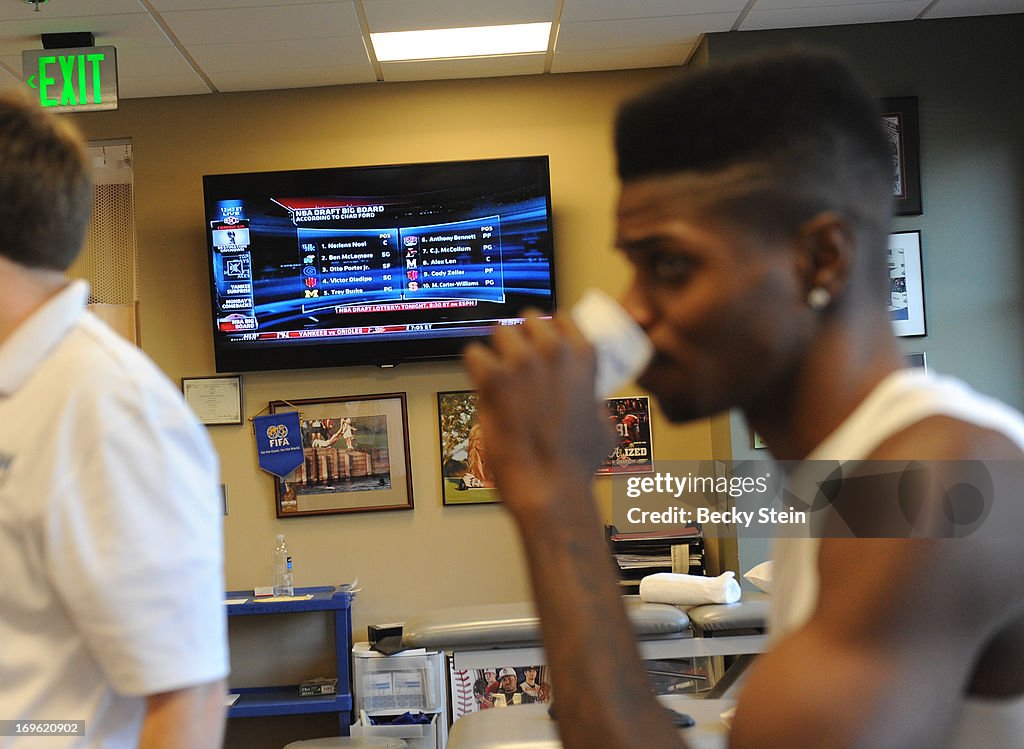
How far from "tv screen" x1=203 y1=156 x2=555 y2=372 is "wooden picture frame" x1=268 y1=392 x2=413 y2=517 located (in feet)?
1.01

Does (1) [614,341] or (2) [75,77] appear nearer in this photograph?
(1) [614,341]

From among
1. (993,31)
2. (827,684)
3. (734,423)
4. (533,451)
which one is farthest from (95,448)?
(993,31)

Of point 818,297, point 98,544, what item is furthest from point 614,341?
point 98,544

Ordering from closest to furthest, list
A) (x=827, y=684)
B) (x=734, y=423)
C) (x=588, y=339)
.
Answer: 1. (x=827, y=684)
2. (x=588, y=339)
3. (x=734, y=423)

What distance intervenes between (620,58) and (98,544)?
393cm

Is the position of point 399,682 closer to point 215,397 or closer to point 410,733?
point 410,733

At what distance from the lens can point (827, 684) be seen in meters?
0.57

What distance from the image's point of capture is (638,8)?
13.1ft

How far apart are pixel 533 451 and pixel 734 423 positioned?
12.2 feet

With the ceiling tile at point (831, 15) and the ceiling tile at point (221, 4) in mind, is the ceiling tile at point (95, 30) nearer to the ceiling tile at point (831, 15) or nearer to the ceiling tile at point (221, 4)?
the ceiling tile at point (221, 4)

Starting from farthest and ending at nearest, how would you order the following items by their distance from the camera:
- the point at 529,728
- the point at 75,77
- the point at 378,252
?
the point at 378,252
the point at 75,77
the point at 529,728

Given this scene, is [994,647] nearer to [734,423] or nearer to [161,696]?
[161,696]

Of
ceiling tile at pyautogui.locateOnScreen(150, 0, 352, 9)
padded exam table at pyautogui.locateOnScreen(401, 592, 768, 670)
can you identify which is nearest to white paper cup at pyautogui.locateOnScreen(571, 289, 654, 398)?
padded exam table at pyautogui.locateOnScreen(401, 592, 768, 670)

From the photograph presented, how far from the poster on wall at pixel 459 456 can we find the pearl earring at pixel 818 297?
156 inches
